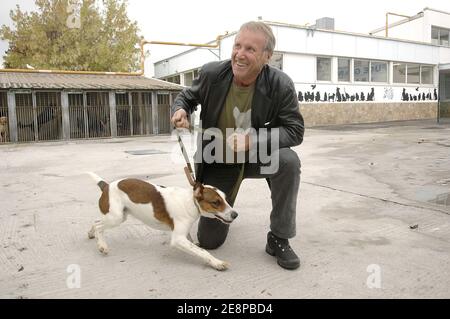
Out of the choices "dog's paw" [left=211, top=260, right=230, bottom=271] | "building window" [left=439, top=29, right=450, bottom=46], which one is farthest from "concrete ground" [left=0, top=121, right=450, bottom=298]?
"building window" [left=439, top=29, right=450, bottom=46]

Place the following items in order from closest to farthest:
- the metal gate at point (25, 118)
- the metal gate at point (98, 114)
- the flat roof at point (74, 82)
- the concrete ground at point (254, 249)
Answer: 1. the concrete ground at point (254, 249)
2. the flat roof at point (74, 82)
3. the metal gate at point (25, 118)
4. the metal gate at point (98, 114)

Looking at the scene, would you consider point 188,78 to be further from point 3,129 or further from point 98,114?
point 3,129

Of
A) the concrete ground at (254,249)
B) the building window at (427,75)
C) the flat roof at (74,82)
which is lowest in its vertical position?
the concrete ground at (254,249)

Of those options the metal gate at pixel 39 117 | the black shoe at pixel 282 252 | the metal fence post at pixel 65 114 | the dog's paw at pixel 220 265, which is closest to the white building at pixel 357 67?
the metal fence post at pixel 65 114

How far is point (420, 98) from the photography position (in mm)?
26438

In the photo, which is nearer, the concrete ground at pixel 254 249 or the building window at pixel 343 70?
the concrete ground at pixel 254 249

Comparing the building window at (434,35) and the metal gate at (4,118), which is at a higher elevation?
the building window at (434,35)

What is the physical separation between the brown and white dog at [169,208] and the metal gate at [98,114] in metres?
13.9

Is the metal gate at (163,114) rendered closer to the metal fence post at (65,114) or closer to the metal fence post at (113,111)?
the metal fence post at (113,111)

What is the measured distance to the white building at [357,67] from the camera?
67.4 ft

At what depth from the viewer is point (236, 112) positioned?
9.58 feet

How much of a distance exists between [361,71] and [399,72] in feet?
12.4

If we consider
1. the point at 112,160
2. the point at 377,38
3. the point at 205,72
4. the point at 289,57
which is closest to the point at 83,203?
the point at 205,72
